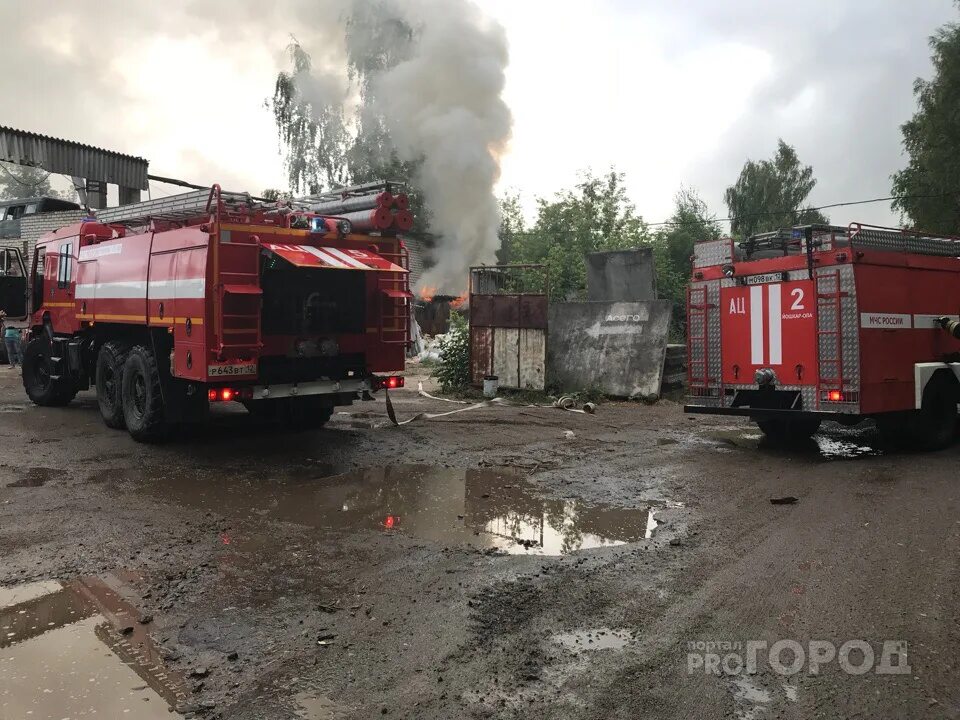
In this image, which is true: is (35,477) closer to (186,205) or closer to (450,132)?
(186,205)

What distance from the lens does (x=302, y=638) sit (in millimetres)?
3709

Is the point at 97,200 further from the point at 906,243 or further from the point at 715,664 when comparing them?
the point at 715,664

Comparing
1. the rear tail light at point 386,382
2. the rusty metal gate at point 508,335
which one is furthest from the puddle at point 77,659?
the rusty metal gate at point 508,335

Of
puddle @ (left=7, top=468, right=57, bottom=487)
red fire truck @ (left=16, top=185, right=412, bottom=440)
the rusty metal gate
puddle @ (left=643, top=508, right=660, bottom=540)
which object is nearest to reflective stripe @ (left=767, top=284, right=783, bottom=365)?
puddle @ (left=643, top=508, right=660, bottom=540)

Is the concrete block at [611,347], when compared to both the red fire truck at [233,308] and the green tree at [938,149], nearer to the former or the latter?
the red fire truck at [233,308]

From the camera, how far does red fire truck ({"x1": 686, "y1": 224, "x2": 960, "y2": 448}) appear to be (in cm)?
809

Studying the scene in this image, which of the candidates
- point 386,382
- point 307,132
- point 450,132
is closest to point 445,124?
point 450,132

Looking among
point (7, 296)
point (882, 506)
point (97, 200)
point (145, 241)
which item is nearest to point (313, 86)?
point (97, 200)

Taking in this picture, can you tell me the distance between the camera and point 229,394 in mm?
7891

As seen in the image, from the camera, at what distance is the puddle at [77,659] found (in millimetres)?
3111

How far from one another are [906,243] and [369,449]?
708 centimetres

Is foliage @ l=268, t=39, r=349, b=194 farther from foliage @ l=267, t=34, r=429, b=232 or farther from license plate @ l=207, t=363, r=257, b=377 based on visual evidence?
license plate @ l=207, t=363, r=257, b=377

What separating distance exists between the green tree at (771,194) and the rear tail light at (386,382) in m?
38.8

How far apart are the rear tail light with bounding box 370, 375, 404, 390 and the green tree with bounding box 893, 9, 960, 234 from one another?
24.7 meters
